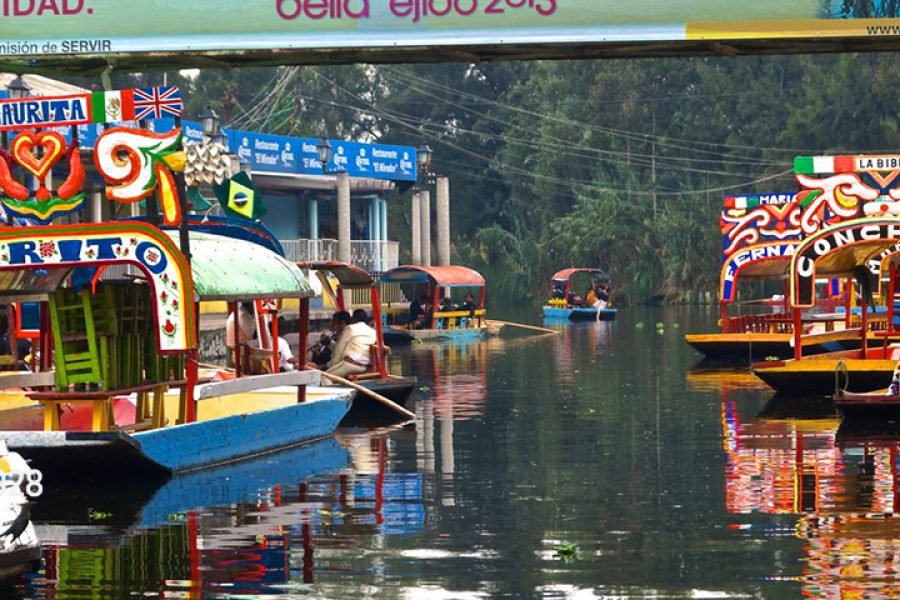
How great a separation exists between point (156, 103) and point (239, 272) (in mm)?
2267

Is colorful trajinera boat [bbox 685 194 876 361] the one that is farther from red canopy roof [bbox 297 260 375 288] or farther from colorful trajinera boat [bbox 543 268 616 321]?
colorful trajinera boat [bbox 543 268 616 321]

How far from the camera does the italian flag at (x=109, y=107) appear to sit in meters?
16.7

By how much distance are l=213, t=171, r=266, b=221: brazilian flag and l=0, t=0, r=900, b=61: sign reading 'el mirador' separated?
4.60 ft

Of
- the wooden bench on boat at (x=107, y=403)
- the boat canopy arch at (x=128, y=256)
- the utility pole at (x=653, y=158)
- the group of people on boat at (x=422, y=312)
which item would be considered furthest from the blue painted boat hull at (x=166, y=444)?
the utility pole at (x=653, y=158)

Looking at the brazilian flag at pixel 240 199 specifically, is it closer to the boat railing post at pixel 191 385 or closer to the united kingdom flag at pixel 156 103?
the united kingdom flag at pixel 156 103

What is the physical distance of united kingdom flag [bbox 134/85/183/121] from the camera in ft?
56.6

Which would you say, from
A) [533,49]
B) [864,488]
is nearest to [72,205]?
[533,49]

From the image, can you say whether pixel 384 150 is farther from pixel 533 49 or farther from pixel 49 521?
pixel 49 521

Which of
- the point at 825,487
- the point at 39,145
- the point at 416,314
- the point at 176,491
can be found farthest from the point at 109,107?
the point at 416,314

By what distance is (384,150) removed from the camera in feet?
175

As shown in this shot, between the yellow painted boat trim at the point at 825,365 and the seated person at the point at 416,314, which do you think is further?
the seated person at the point at 416,314

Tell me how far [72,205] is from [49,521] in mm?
3205

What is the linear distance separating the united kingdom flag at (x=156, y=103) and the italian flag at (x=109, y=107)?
0.25 meters

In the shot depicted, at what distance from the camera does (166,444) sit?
16.9 m
